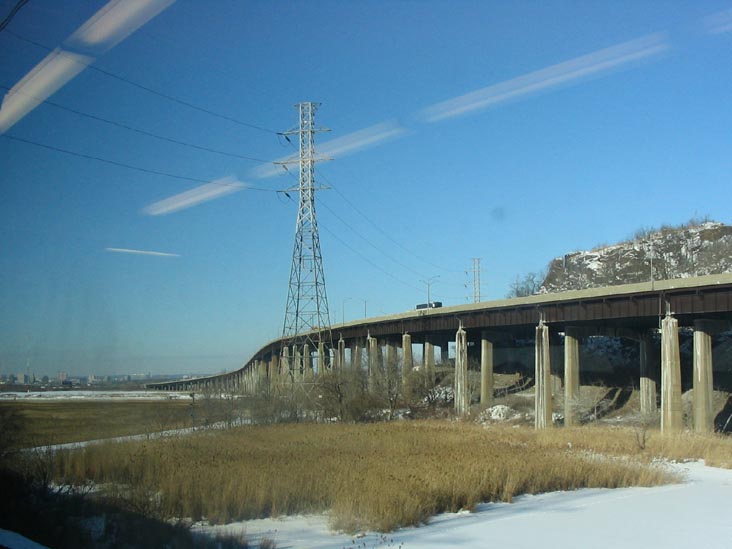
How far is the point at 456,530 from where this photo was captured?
47.5 ft

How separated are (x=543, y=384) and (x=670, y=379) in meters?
11.7

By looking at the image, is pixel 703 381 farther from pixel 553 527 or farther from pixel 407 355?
pixel 407 355

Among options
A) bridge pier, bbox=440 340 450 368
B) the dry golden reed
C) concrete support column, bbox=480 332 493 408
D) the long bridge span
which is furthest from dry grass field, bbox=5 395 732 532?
bridge pier, bbox=440 340 450 368

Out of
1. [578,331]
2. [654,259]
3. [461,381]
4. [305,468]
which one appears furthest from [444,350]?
[305,468]

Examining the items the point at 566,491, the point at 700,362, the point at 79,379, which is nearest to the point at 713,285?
the point at 700,362

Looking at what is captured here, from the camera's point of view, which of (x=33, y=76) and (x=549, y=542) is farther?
(x=33, y=76)

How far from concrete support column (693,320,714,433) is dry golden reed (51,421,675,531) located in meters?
19.5

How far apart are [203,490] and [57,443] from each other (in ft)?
22.4

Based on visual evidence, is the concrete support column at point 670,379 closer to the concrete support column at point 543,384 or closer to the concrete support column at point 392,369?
the concrete support column at point 543,384

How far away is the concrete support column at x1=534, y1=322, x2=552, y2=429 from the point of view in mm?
55469

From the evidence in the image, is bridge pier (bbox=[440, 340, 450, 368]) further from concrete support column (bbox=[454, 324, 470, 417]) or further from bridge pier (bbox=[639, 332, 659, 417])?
bridge pier (bbox=[639, 332, 659, 417])

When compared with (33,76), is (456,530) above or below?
below

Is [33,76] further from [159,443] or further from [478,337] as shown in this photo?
[478,337]

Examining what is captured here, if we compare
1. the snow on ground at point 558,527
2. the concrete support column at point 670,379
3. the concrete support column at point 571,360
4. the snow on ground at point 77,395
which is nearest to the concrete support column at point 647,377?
the concrete support column at point 571,360
